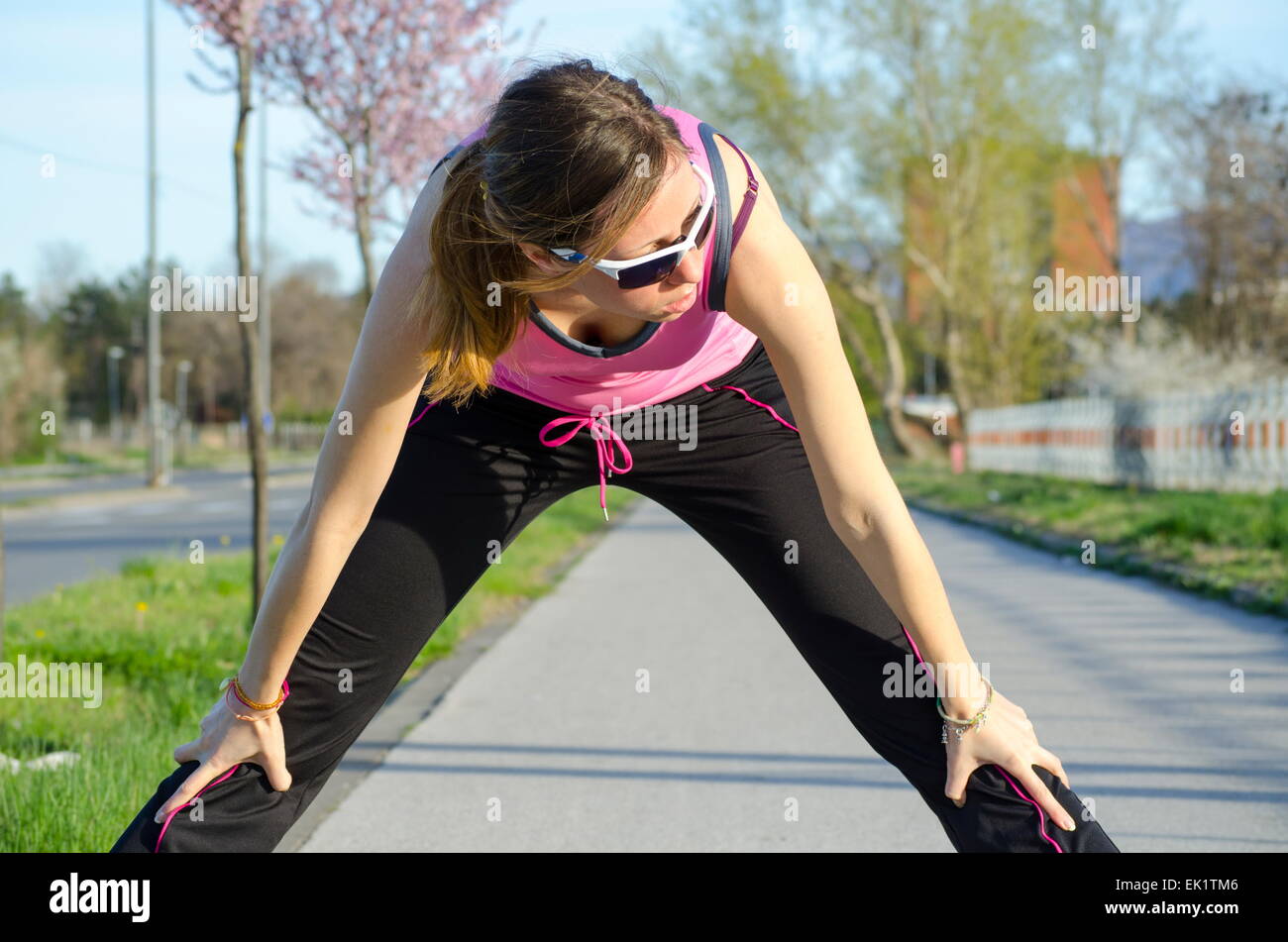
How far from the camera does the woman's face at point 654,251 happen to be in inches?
81.7

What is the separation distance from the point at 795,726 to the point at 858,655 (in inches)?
126

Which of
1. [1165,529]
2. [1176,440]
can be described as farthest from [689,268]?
[1176,440]

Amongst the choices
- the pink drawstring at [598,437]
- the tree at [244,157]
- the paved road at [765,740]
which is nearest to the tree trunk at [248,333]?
the tree at [244,157]

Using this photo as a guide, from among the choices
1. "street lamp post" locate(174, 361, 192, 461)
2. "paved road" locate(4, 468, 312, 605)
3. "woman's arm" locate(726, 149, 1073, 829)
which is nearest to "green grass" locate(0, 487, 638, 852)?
"paved road" locate(4, 468, 312, 605)

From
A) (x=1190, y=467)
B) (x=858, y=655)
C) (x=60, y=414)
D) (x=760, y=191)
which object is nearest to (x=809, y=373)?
(x=760, y=191)

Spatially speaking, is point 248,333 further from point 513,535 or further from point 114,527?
point 114,527

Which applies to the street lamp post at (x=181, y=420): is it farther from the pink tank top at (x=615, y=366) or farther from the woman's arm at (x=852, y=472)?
the woman's arm at (x=852, y=472)

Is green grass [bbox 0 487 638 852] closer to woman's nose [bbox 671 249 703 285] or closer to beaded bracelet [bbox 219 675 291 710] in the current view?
beaded bracelet [bbox 219 675 291 710]

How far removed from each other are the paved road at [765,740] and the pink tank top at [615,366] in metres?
1.64

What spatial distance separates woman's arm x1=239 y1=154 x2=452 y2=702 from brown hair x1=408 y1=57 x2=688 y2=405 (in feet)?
0.18

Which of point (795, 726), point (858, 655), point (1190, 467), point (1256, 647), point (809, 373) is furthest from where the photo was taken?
point (1190, 467)

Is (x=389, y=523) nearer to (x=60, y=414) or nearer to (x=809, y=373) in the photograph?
(x=809, y=373)
